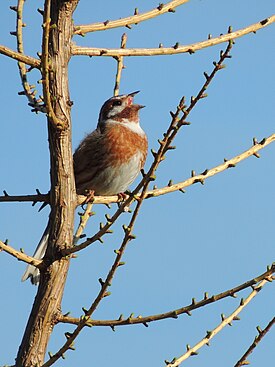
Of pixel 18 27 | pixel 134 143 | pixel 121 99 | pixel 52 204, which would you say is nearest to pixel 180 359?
pixel 52 204

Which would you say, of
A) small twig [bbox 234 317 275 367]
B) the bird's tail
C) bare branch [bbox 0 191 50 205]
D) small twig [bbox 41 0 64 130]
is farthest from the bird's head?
small twig [bbox 234 317 275 367]

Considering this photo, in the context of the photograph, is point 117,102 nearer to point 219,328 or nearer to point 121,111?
point 121,111

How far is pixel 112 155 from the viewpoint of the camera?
7094mm

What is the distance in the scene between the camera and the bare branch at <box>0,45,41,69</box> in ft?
10.1

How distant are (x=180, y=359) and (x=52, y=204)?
889 millimetres

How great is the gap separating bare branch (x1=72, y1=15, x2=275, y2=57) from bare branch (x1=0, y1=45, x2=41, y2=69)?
1.31 ft

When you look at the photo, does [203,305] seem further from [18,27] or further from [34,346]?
[18,27]

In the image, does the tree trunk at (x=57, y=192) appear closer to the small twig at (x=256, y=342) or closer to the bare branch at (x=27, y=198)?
the bare branch at (x=27, y=198)

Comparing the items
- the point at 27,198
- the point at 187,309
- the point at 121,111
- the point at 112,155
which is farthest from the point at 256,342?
the point at 121,111

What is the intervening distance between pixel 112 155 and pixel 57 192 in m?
3.80

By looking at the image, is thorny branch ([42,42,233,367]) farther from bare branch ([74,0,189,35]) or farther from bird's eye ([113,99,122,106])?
bird's eye ([113,99,122,106])

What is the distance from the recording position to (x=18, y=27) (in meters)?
3.91

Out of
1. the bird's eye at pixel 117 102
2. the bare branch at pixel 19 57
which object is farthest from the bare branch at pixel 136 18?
the bird's eye at pixel 117 102

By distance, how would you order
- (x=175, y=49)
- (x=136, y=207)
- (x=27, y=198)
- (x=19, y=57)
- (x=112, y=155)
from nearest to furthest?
1. (x=136, y=207)
2. (x=19, y=57)
3. (x=27, y=198)
4. (x=175, y=49)
5. (x=112, y=155)
